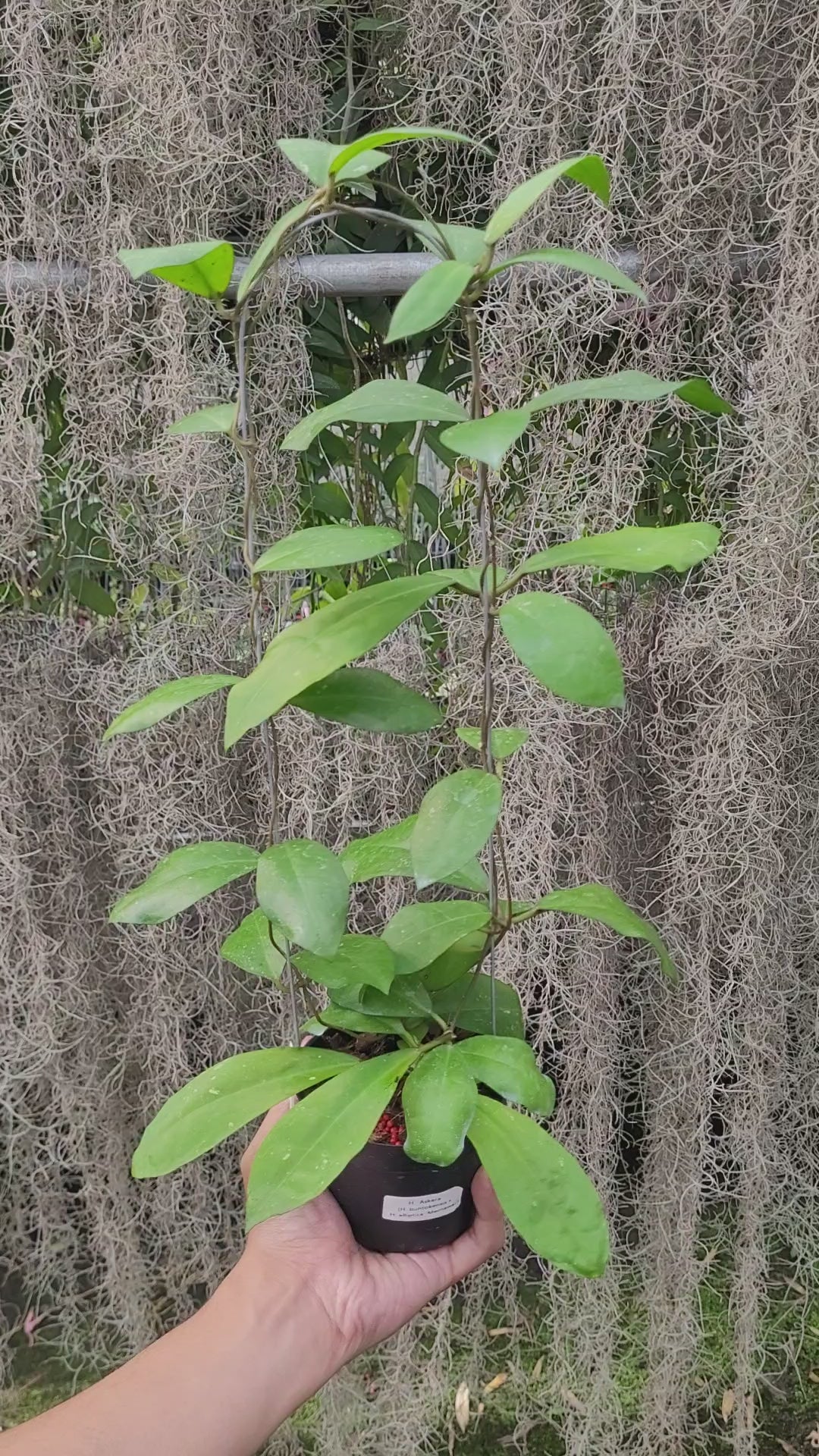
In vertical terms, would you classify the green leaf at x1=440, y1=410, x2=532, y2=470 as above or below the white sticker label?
above

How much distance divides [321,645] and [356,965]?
0.65ft

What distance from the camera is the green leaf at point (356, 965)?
0.50 m

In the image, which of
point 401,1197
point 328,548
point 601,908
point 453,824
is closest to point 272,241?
point 328,548

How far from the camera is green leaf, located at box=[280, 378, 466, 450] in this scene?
421mm

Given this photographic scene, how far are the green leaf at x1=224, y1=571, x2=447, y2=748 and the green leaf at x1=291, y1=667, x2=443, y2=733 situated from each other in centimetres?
4

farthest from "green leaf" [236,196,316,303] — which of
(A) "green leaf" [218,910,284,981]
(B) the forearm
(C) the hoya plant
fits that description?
(B) the forearm

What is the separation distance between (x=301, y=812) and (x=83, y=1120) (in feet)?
1.66

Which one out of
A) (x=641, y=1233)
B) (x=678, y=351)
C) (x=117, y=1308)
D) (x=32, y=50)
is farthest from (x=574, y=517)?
(x=117, y=1308)

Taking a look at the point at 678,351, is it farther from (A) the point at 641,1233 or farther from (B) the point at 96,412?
(A) the point at 641,1233

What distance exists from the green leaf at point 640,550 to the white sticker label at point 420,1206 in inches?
16.2

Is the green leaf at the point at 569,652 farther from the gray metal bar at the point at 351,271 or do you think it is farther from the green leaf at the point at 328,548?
the gray metal bar at the point at 351,271

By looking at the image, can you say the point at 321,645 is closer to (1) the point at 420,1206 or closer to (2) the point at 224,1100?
(2) the point at 224,1100

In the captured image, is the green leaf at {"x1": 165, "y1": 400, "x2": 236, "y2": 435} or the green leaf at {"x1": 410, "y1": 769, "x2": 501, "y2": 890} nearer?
the green leaf at {"x1": 410, "y1": 769, "x2": 501, "y2": 890}

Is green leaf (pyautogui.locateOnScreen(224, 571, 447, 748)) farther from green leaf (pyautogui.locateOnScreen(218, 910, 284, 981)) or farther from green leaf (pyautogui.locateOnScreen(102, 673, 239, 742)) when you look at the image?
green leaf (pyautogui.locateOnScreen(218, 910, 284, 981))
